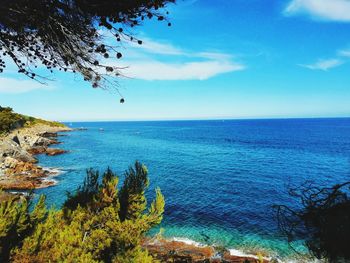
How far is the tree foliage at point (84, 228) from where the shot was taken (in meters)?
11.4

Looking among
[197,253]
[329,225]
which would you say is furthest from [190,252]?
[329,225]

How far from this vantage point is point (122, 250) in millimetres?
13570

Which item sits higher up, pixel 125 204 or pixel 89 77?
pixel 89 77

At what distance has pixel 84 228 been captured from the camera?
13.5 meters

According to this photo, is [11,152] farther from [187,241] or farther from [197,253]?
[197,253]

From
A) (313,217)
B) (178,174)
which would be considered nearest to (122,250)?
(313,217)

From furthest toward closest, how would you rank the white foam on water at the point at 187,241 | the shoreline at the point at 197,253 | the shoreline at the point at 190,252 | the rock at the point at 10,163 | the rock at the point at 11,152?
the rock at the point at 11,152
the rock at the point at 10,163
the white foam on water at the point at 187,241
the shoreline at the point at 190,252
the shoreline at the point at 197,253

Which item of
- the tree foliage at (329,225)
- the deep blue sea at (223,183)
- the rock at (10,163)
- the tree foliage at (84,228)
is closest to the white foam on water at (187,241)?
the deep blue sea at (223,183)

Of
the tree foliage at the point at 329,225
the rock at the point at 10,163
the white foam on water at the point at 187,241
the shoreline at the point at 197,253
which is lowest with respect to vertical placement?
the shoreline at the point at 197,253

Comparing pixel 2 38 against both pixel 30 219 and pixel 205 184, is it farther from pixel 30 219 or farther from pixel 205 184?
pixel 205 184

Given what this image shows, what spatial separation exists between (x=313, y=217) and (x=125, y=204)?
37.5 ft

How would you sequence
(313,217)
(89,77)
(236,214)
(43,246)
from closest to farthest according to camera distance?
1. (313,217)
2. (89,77)
3. (43,246)
4. (236,214)

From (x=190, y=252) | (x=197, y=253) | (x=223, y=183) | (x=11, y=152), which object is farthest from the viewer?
(x=11, y=152)

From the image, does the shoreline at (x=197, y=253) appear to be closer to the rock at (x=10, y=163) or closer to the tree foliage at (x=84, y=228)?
the tree foliage at (x=84, y=228)
